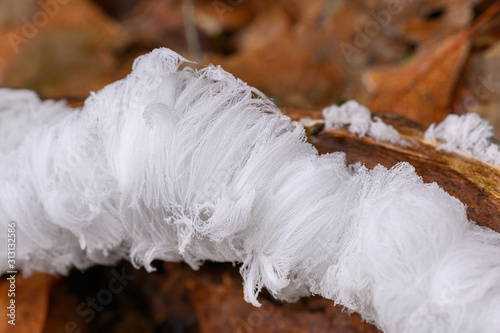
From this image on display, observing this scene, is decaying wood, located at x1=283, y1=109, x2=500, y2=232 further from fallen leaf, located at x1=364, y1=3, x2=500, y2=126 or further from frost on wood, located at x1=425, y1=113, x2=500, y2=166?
fallen leaf, located at x1=364, y1=3, x2=500, y2=126

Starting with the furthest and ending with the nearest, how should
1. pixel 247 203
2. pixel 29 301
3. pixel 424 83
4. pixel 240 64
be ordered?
1. pixel 240 64
2. pixel 424 83
3. pixel 29 301
4. pixel 247 203

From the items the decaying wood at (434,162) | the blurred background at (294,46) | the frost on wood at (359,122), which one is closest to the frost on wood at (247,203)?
the decaying wood at (434,162)

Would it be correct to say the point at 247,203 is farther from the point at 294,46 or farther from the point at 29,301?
the point at 294,46

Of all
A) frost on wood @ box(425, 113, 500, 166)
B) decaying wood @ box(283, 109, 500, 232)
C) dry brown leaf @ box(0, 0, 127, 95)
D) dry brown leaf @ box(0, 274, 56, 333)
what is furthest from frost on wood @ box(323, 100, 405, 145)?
dry brown leaf @ box(0, 0, 127, 95)

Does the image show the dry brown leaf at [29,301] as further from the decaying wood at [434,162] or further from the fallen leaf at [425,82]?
the fallen leaf at [425,82]

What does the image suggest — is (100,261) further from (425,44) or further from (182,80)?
(425,44)

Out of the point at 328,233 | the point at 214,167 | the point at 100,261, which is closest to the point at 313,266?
the point at 328,233

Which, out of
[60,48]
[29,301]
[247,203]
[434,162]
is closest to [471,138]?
[434,162]
